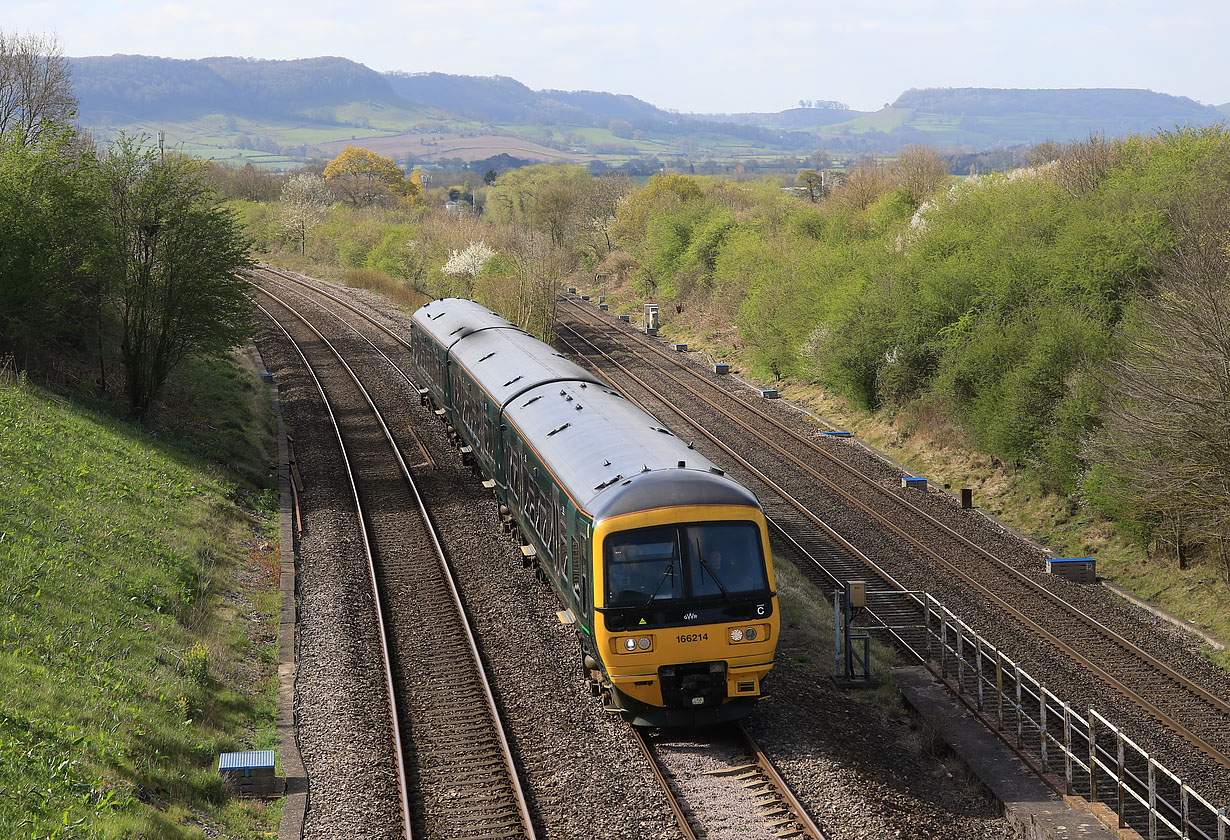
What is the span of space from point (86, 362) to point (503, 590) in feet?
54.7

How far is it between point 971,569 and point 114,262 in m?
20.7

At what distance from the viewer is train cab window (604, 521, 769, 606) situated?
11406 millimetres

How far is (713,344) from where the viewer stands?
43.7 metres

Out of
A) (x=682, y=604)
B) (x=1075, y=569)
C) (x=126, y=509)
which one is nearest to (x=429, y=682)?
(x=682, y=604)

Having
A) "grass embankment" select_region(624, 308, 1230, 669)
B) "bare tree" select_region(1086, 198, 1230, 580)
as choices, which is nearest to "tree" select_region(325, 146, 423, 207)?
"grass embankment" select_region(624, 308, 1230, 669)

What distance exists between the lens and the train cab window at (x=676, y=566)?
11406 mm

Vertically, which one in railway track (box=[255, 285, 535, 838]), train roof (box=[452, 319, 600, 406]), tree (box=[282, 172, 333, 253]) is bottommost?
railway track (box=[255, 285, 535, 838])

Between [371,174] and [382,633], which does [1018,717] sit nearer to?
[382,633]

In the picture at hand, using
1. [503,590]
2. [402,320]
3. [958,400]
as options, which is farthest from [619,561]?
[402,320]

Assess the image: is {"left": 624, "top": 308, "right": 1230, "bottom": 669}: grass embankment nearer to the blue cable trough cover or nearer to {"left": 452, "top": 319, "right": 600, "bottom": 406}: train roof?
{"left": 452, "top": 319, "right": 600, "bottom": 406}: train roof

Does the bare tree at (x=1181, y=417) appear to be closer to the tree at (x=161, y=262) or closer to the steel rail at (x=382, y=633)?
the steel rail at (x=382, y=633)

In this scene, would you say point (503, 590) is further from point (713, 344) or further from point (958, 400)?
point (713, 344)

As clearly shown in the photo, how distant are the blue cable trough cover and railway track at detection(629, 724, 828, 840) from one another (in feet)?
13.6

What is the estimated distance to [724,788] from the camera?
417 inches
